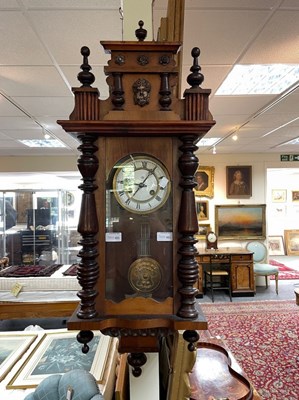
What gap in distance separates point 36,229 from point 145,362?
612 cm

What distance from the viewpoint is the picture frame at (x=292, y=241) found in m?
9.25

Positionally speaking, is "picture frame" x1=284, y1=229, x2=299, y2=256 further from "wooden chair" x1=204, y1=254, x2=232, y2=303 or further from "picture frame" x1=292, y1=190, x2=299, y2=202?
"wooden chair" x1=204, y1=254, x2=232, y2=303

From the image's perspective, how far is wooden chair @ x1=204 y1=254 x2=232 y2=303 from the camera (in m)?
5.30

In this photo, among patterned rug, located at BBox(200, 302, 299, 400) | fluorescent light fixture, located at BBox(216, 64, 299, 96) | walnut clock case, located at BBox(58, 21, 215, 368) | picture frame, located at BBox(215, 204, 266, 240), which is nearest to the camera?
walnut clock case, located at BBox(58, 21, 215, 368)

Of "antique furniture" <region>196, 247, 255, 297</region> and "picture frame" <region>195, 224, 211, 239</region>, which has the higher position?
"picture frame" <region>195, 224, 211, 239</region>

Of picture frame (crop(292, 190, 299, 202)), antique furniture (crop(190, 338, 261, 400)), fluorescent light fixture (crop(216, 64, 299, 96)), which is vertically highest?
fluorescent light fixture (crop(216, 64, 299, 96))

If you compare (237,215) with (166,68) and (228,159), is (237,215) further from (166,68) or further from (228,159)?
(166,68)

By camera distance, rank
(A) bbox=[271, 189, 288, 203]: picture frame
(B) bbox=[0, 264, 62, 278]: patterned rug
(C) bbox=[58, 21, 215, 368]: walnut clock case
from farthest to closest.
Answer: (A) bbox=[271, 189, 288, 203]: picture frame < (B) bbox=[0, 264, 62, 278]: patterned rug < (C) bbox=[58, 21, 215, 368]: walnut clock case

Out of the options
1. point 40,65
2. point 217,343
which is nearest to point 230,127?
point 40,65

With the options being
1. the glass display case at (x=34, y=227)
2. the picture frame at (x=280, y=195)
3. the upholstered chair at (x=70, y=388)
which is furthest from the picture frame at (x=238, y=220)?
the upholstered chair at (x=70, y=388)

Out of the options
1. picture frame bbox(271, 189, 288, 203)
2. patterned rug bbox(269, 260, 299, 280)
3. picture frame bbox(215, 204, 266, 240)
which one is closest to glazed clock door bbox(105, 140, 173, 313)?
picture frame bbox(215, 204, 266, 240)

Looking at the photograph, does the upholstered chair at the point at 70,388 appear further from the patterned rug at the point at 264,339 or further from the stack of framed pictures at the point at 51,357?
the patterned rug at the point at 264,339

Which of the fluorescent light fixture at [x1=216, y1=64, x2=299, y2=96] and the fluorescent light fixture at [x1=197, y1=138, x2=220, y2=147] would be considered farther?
the fluorescent light fixture at [x1=197, y1=138, x2=220, y2=147]

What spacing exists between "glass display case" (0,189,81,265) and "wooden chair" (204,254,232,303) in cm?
285
